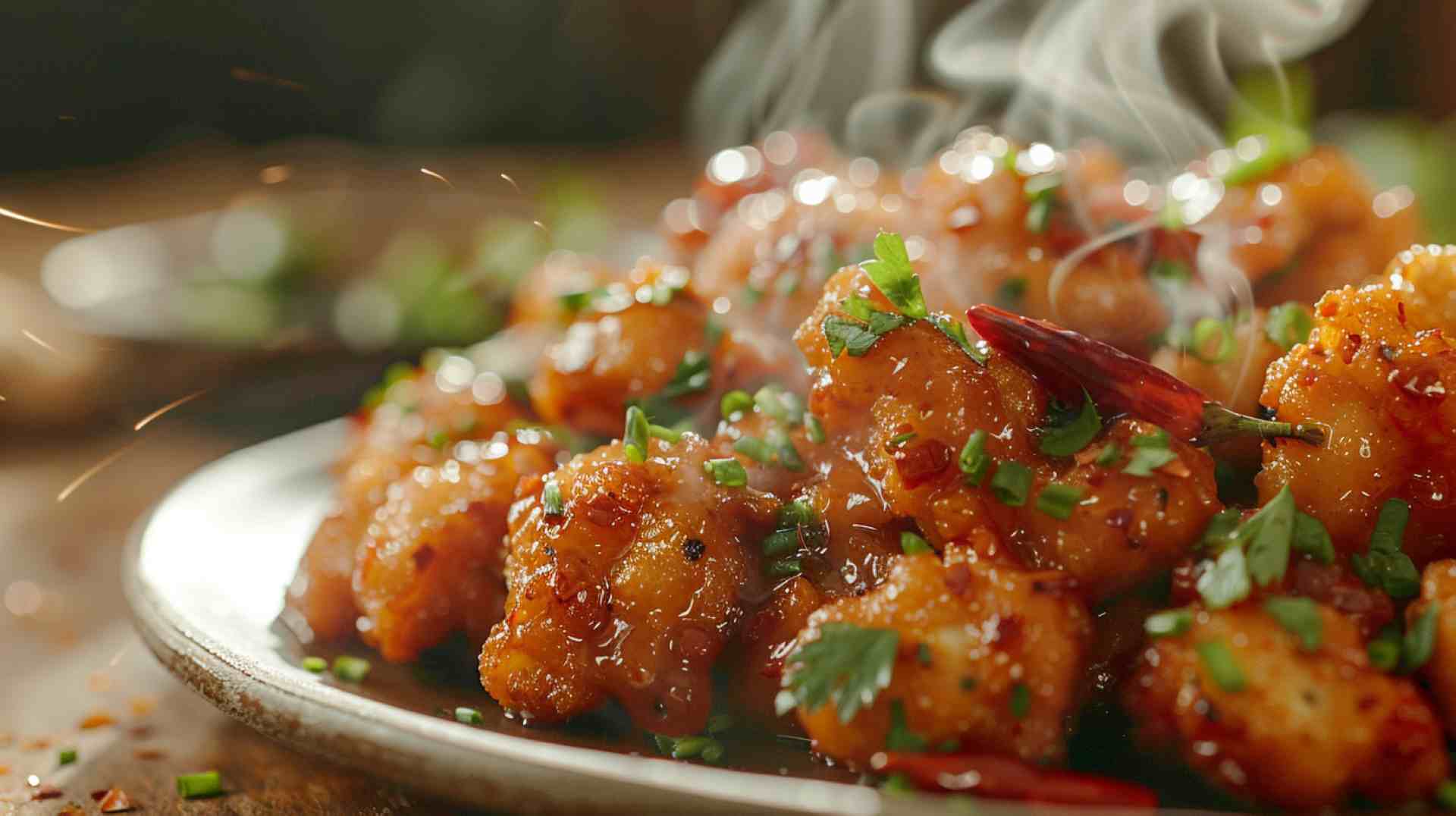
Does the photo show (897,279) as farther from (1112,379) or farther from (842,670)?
(842,670)

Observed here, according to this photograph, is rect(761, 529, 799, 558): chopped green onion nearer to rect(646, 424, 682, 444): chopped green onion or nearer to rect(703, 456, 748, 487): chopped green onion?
rect(703, 456, 748, 487): chopped green onion

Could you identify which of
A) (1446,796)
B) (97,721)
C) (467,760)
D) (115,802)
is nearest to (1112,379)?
(1446,796)

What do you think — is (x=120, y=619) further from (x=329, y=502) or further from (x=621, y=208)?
(x=621, y=208)

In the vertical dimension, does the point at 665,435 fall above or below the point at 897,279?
below

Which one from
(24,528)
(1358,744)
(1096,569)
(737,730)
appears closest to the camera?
(1358,744)

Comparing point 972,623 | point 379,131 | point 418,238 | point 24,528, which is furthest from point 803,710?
point 379,131

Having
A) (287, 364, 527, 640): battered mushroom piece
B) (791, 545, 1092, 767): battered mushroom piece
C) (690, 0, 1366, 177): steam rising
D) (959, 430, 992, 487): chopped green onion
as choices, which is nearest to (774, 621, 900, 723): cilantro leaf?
(791, 545, 1092, 767): battered mushroom piece
